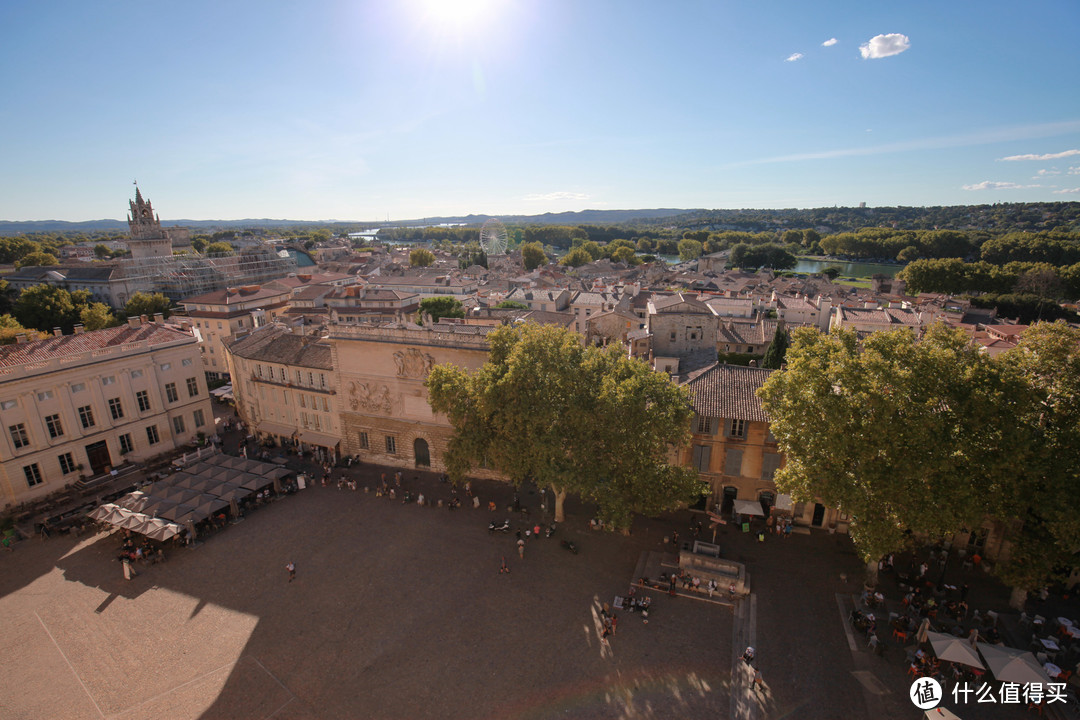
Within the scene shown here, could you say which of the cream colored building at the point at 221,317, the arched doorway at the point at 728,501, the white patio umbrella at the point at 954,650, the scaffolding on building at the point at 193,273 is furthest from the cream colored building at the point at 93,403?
the scaffolding on building at the point at 193,273

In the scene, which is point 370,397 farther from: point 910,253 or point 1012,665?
point 910,253

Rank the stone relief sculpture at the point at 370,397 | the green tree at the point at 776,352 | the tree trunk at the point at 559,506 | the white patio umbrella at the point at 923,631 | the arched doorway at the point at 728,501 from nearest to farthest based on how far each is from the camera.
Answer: the white patio umbrella at the point at 923,631
the tree trunk at the point at 559,506
the arched doorway at the point at 728,501
the stone relief sculpture at the point at 370,397
the green tree at the point at 776,352

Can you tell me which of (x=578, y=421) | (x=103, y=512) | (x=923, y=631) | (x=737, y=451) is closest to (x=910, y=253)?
(x=737, y=451)

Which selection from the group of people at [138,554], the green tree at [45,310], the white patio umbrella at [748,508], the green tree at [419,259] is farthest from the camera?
the green tree at [419,259]

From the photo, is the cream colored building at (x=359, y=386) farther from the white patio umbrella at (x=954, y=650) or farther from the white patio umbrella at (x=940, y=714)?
the white patio umbrella at (x=940, y=714)

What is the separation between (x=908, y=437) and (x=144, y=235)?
147 metres

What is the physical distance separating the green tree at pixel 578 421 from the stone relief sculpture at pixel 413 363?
5973mm

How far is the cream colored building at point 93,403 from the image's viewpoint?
30.8 m

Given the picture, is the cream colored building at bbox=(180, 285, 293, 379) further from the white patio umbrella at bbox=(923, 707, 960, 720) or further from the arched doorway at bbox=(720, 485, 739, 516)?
the white patio umbrella at bbox=(923, 707, 960, 720)

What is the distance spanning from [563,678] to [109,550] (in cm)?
2526

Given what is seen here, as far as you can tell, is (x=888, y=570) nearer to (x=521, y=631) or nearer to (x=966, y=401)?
(x=966, y=401)

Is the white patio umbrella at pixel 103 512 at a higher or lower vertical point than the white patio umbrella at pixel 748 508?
higher

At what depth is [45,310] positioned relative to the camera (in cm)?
6869

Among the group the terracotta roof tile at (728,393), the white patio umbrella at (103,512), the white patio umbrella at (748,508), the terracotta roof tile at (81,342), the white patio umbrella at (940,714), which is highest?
the terracotta roof tile at (81,342)
